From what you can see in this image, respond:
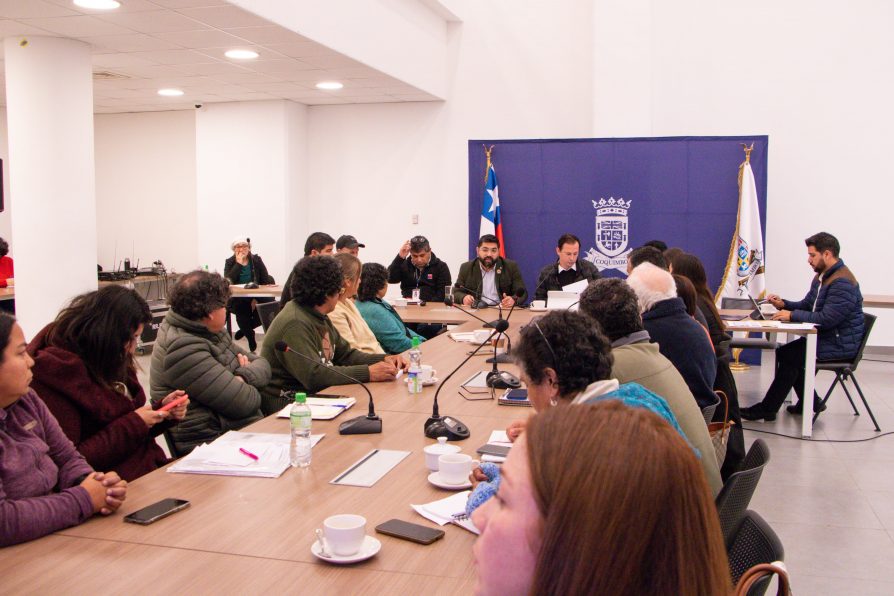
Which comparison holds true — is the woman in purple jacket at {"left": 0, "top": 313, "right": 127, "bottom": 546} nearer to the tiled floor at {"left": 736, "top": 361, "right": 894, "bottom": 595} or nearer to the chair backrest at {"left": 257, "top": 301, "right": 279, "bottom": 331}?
the tiled floor at {"left": 736, "top": 361, "right": 894, "bottom": 595}

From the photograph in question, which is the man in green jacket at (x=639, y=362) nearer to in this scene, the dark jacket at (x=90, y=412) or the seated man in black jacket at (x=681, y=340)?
the seated man in black jacket at (x=681, y=340)

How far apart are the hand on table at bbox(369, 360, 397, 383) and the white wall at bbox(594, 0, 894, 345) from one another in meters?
5.58

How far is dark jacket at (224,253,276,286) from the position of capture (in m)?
8.34

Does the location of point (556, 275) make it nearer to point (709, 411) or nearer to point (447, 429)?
point (709, 411)

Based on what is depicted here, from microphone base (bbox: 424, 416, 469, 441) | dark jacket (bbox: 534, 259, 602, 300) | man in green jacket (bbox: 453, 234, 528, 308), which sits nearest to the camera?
microphone base (bbox: 424, 416, 469, 441)

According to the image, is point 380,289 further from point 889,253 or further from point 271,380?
point 889,253

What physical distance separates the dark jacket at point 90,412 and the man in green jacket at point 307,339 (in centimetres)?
98

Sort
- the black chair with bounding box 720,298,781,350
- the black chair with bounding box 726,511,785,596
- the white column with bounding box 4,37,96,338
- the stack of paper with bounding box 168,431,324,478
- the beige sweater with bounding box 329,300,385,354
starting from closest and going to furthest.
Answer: the black chair with bounding box 726,511,785,596 < the stack of paper with bounding box 168,431,324,478 < the beige sweater with bounding box 329,300,385,354 < the white column with bounding box 4,37,96,338 < the black chair with bounding box 720,298,781,350

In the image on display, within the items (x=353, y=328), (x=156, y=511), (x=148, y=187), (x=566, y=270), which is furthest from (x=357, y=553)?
(x=148, y=187)

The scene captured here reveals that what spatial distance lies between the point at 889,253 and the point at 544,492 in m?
8.91

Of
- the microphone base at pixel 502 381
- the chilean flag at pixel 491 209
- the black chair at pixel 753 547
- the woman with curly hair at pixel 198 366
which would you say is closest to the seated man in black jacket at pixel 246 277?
the chilean flag at pixel 491 209

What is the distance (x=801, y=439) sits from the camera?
5.32 metres

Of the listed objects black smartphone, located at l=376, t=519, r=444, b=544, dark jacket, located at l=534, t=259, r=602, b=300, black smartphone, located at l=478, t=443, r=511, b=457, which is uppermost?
dark jacket, located at l=534, t=259, r=602, b=300

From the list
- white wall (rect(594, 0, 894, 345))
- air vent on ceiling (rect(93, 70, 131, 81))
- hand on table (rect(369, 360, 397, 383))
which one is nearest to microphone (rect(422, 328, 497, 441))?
hand on table (rect(369, 360, 397, 383))
